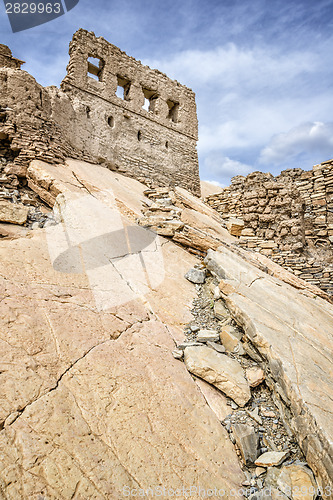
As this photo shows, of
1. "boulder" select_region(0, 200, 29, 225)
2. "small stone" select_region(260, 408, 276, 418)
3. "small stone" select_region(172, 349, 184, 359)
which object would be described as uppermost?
"boulder" select_region(0, 200, 29, 225)

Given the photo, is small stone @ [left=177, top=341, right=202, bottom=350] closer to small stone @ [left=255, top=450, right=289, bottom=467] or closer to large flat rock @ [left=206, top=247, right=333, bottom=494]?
large flat rock @ [left=206, top=247, right=333, bottom=494]

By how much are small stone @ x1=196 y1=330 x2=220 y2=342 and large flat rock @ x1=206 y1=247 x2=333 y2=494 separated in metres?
0.37

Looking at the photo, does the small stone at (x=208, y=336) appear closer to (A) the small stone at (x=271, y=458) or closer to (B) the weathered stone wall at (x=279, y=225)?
(A) the small stone at (x=271, y=458)

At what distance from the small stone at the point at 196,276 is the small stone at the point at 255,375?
201cm

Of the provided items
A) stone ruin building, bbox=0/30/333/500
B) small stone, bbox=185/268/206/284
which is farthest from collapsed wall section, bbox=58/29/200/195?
small stone, bbox=185/268/206/284

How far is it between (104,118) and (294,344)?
34.8 feet

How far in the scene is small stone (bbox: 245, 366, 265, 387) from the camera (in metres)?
3.04

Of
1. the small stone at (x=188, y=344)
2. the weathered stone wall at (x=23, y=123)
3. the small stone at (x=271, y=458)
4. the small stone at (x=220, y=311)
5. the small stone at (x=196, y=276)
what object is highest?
the weathered stone wall at (x=23, y=123)

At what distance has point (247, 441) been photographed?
2.53 meters

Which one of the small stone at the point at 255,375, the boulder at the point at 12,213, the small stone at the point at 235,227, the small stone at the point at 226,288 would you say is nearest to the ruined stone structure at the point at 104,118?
the boulder at the point at 12,213

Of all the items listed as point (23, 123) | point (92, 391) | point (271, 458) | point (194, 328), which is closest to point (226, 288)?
point (194, 328)

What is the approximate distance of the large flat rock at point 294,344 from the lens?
7.84ft

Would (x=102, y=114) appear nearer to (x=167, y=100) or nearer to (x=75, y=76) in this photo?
(x=75, y=76)

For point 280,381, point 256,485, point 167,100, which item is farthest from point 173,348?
point 167,100
